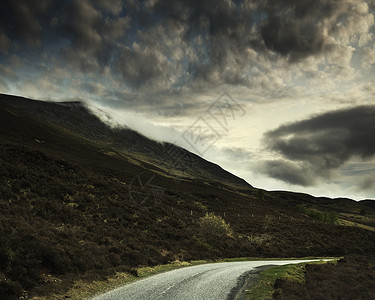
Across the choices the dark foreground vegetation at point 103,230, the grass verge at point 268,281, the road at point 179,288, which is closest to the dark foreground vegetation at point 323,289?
the grass verge at point 268,281

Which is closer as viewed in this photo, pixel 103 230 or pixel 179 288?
pixel 179 288

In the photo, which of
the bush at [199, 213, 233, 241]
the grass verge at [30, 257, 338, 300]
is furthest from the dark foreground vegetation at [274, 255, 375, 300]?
Result: the bush at [199, 213, 233, 241]

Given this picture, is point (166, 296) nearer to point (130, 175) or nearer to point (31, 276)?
point (31, 276)

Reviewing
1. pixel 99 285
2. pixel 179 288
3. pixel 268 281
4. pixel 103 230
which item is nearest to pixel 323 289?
pixel 268 281

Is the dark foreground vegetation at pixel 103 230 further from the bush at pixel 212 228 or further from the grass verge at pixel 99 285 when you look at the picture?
the grass verge at pixel 99 285

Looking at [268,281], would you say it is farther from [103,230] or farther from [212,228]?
[212,228]

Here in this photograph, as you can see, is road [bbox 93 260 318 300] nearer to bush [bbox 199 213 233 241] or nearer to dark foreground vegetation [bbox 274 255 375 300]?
dark foreground vegetation [bbox 274 255 375 300]

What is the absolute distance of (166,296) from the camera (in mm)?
12836

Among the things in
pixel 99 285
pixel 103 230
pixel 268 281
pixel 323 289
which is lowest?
pixel 99 285

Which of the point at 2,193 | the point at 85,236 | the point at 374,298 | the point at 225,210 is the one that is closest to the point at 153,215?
the point at 85,236

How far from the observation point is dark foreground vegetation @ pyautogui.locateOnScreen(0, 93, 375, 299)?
15.2 metres

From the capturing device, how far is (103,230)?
25.3 metres

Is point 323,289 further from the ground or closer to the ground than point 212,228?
further from the ground

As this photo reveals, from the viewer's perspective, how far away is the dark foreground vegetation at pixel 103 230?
15209 mm
